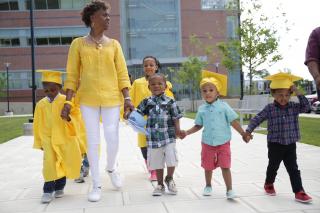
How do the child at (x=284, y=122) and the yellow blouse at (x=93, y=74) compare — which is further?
the yellow blouse at (x=93, y=74)

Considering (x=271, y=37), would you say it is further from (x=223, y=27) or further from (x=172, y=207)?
(x=223, y=27)

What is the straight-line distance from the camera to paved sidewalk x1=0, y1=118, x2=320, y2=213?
4.49 m

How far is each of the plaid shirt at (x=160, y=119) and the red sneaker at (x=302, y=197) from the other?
1508 millimetres

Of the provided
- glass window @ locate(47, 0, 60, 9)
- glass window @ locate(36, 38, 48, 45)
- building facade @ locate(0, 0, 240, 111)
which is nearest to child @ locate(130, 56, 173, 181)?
building facade @ locate(0, 0, 240, 111)

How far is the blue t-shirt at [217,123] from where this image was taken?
482 cm

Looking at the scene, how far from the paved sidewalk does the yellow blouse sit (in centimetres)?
116

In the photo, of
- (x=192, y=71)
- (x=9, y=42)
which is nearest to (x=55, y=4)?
(x=9, y=42)

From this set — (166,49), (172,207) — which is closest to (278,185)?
(172,207)

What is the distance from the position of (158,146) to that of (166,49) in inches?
1793

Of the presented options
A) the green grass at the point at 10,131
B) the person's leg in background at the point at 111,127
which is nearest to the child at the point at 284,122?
the person's leg in background at the point at 111,127

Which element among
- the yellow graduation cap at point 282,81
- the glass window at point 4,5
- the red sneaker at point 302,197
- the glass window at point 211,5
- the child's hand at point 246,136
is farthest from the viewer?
the glass window at point 211,5

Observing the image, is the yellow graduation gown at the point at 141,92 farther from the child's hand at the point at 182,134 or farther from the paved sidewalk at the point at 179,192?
the child's hand at the point at 182,134

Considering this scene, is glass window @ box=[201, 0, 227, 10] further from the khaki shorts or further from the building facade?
the khaki shorts

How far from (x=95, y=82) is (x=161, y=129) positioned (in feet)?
3.07
